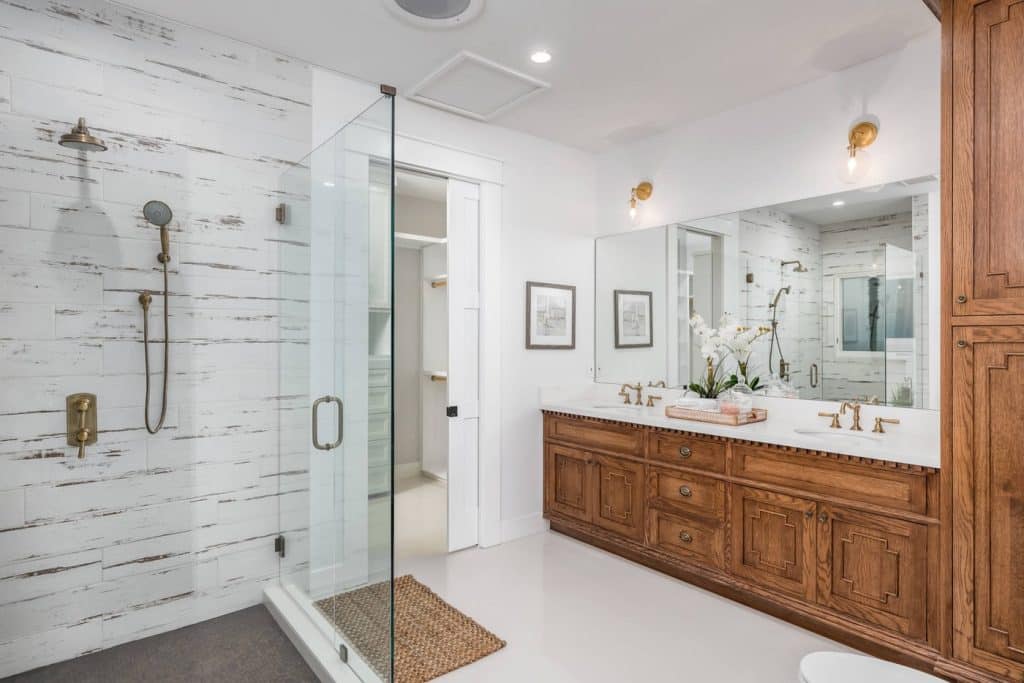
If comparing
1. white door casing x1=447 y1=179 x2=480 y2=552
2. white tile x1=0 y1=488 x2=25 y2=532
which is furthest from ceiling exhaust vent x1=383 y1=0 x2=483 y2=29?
white tile x1=0 y1=488 x2=25 y2=532

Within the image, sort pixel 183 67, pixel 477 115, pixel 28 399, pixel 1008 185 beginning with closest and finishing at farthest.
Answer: pixel 1008 185, pixel 28 399, pixel 183 67, pixel 477 115

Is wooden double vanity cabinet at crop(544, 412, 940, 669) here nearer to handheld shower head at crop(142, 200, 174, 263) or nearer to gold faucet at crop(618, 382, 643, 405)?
gold faucet at crop(618, 382, 643, 405)

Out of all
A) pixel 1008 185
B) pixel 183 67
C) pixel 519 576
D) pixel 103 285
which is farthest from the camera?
pixel 519 576

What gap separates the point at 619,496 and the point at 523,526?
0.78 meters

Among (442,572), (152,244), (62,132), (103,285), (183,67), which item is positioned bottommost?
(442,572)

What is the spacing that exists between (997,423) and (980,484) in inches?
8.7

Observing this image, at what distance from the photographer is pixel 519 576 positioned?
3137 mm

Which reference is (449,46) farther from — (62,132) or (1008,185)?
(1008,185)

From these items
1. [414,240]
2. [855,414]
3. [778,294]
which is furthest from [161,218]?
[855,414]

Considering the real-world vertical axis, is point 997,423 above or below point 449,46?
below

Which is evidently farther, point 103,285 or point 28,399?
point 103,285

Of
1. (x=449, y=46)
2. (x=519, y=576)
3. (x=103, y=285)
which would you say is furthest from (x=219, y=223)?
(x=519, y=576)

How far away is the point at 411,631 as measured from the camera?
253cm

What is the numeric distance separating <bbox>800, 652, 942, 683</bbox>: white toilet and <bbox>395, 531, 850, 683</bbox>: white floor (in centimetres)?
51
